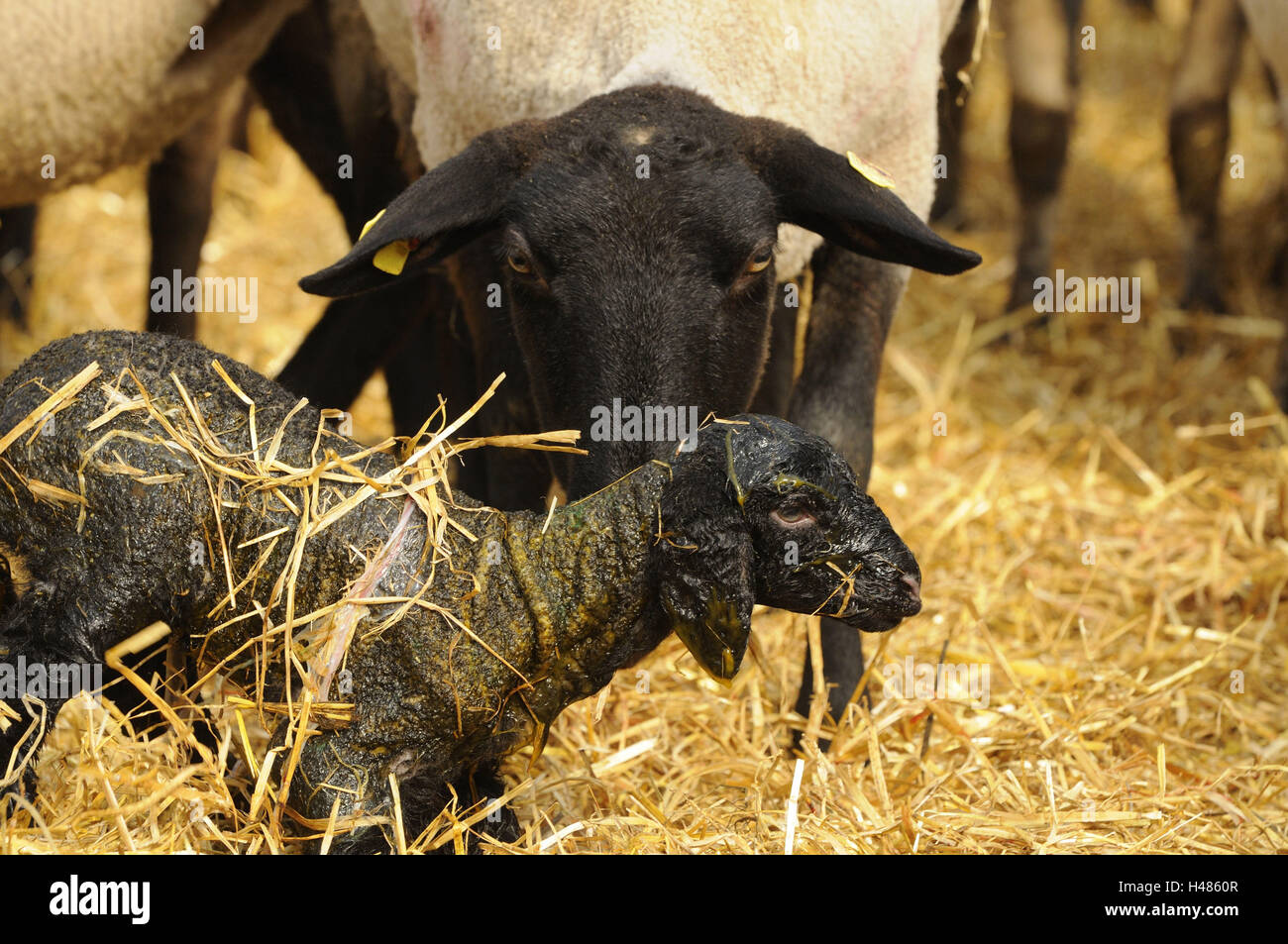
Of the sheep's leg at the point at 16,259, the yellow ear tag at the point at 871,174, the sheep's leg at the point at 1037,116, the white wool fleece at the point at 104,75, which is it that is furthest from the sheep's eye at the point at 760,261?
the sheep's leg at the point at 16,259

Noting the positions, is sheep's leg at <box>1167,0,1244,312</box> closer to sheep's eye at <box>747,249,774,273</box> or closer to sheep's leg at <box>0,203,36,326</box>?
sheep's eye at <box>747,249,774,273</box>

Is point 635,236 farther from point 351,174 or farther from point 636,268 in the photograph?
point 351,174

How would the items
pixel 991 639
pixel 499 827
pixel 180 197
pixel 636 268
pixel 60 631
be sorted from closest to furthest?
pixel 60 631
pixel 499 827
pixel 636 268
pixel 991 639
pixel 180 197

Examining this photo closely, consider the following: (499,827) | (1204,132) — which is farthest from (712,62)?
(1204,132)

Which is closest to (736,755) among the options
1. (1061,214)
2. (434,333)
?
(434,333)

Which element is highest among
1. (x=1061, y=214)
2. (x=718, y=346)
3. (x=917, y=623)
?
(x=1061, y=214)

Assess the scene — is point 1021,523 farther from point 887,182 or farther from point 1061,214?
point 1061,214

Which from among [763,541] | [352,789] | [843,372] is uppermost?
[843,372]

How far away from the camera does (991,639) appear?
3713 mm

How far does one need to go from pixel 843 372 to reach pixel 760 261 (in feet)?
2.18

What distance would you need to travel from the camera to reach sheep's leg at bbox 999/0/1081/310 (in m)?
6.79

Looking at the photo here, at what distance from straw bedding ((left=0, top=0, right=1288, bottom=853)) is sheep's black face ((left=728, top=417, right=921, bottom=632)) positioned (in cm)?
49

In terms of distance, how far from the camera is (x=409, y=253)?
10.2 ft
